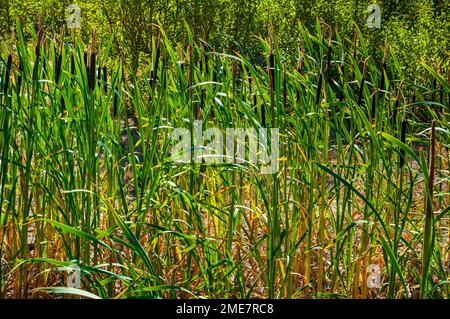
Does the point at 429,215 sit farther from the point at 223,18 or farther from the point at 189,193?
the point at 223,18

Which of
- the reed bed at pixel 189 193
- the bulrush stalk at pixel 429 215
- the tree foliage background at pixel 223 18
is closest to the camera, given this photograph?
the bulrush stalk at pixel 429 215

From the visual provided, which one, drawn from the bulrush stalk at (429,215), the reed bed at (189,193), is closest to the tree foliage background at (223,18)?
the reed bed at (189,193)

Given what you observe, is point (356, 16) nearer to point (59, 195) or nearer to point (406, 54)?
point (406, 54)

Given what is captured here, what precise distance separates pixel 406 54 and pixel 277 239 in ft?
13.8

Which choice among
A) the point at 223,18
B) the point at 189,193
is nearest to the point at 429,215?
the point at 189,193

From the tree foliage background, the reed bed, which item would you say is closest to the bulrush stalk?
the reed bed

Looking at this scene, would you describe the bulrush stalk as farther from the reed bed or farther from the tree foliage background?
the tree foliage background

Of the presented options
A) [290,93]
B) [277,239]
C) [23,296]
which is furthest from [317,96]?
[23,296]

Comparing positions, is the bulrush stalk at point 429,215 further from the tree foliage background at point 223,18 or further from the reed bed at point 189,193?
the tree foliage background at point 223,18

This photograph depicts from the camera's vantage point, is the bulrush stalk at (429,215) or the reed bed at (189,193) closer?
the bulrush stalk at (429,215)

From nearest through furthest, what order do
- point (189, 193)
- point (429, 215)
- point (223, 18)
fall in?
point (429, 215), point (189, 193), point (223, 18)

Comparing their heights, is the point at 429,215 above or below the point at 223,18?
below

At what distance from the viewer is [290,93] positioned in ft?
9.67
